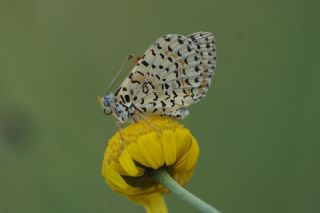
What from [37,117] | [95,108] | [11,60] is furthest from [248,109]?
[11,60]

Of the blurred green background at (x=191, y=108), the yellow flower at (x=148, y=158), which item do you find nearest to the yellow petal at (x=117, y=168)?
the yellow flower at (x=148, y=158)

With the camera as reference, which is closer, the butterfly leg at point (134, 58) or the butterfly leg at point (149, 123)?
the butterfly leg at point (149, 123)

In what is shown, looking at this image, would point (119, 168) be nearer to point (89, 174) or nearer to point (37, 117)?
point (89, 174)

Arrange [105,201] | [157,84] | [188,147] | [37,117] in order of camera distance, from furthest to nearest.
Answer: [37,117] → [105,201] → [157,84] → [188,147]

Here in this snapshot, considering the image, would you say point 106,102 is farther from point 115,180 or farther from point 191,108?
point 191,108

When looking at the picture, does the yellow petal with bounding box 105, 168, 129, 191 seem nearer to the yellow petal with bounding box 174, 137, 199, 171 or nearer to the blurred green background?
the yellow petal with bounding box 174, 137, 199, 171

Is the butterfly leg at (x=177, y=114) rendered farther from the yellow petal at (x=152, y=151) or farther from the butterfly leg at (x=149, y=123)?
the yellow petal at (x=152, y=151)
